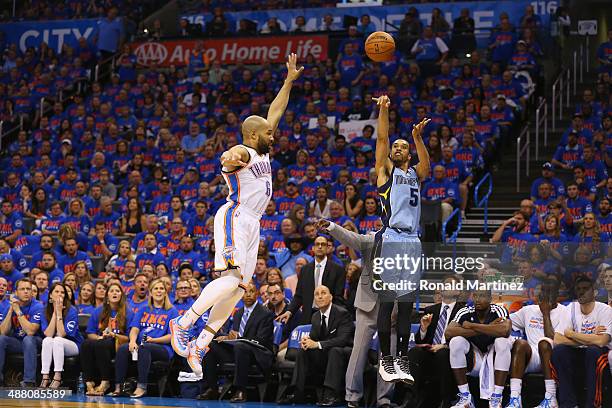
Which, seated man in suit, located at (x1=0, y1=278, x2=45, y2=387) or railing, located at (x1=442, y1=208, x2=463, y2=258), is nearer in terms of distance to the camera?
seated man in suit, located at (x1=0, y1=278, x2=45, y2=387)

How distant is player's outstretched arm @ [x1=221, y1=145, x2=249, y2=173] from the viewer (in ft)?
29.8

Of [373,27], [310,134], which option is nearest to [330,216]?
[310,134]

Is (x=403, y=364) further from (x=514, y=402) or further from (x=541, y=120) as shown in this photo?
(x=541, y=120)

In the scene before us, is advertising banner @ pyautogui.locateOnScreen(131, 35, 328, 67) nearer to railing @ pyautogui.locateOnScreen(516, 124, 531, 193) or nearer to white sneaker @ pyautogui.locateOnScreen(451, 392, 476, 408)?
railing @ pyautogui.locateOnScreen(516, 124, 531, 193)

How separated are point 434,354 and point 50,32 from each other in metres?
17.8

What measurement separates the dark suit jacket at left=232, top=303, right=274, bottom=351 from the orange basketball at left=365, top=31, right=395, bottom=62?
3591 millimetres

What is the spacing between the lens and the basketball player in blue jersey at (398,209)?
9953 millimetres

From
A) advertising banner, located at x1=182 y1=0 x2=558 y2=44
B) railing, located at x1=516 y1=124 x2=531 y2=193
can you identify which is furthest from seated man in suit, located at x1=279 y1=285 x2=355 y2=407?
advertising banner, located at x1=182 y1=0 x2=558 y2=44

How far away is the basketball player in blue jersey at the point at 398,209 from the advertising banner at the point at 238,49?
13.0 m

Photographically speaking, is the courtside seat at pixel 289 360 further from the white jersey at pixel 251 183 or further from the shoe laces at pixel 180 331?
the white jersey at pixel 251 183

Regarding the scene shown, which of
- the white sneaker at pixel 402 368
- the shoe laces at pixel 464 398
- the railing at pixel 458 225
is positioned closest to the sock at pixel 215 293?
the white sneaker at pixel 402 368

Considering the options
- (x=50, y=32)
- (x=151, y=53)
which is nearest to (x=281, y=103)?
(x=151, y=53)

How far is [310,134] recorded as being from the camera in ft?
61.8

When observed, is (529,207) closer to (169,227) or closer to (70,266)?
(169,227)
